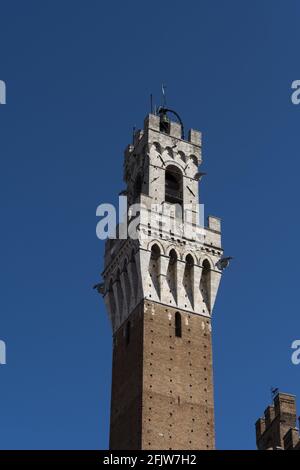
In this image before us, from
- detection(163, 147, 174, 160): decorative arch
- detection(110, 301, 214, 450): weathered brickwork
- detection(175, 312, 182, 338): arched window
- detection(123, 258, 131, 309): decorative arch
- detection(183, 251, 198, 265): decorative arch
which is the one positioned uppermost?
detection(163, 147, 174, 160): decorative arch

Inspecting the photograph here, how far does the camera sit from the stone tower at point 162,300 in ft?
133

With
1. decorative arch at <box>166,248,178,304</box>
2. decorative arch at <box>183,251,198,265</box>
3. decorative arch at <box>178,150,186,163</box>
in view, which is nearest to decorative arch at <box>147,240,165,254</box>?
decorative arch at <box>166,248,178,304</box>

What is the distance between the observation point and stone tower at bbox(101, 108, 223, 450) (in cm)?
4062

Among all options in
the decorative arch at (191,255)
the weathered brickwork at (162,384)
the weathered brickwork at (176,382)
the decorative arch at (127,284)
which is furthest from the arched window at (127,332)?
the decorative arch at (191,255)

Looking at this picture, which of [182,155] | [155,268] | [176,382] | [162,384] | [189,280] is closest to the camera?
[162,384]

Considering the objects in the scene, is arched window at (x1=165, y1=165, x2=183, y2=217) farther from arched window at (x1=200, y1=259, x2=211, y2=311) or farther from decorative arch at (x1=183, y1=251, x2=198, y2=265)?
arched window at (x1=200, y1=259, x2=211, y2=311)

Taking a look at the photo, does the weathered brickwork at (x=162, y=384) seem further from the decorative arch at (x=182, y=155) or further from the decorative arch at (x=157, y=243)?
the decorative arch at (x=182, y=155)

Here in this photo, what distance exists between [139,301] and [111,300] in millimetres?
3443

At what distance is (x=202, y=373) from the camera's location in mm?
42406

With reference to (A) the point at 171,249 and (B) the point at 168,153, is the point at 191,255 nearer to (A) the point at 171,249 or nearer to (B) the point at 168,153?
(A) the point at 171,249

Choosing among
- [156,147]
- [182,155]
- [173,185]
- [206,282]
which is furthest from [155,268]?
[182,155]

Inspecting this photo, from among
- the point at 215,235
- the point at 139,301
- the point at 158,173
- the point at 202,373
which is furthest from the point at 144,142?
the point at 202,373

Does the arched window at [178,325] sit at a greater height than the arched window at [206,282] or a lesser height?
lesser

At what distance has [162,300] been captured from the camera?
4344 cm
